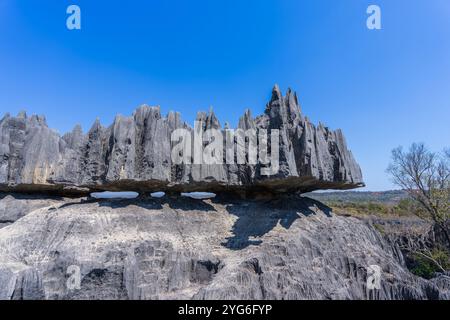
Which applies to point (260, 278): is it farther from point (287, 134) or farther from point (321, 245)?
point (287, 134)

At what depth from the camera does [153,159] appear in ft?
43.8

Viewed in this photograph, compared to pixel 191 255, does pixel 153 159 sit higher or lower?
higher

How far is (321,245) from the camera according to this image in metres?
13.1

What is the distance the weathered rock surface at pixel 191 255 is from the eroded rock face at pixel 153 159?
1447mm

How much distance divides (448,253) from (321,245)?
1823 cm

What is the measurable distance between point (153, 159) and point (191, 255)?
4.57 m

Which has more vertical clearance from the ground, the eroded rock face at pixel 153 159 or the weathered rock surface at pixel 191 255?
the eroded rock face at pixel 153 159

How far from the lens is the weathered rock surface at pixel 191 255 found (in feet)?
34.4

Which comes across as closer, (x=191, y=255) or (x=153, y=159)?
(x=191, y=255)

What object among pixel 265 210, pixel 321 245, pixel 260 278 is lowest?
pixel 260 278

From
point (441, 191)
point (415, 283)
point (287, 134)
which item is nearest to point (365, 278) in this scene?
point (415, 283)

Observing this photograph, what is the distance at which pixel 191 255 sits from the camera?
39.8ft
